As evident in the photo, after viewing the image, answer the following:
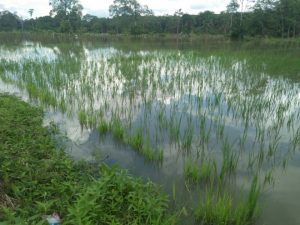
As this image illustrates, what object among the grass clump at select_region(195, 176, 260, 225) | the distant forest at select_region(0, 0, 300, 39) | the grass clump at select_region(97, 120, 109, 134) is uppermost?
the distant forest at select_region(0, 0, 300, 39)

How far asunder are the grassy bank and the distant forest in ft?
130

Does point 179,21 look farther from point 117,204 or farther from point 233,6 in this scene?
point 117,204

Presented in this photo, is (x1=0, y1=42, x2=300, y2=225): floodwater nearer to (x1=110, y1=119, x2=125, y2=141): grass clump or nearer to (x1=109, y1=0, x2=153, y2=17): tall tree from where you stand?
(x1=110, y1=119, x2=125, y2=141): grass clump

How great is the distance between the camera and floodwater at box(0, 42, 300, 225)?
149 inches

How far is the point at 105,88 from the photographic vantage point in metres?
8.67

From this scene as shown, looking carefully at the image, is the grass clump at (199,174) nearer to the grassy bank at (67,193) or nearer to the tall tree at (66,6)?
the grassy bank at (67,193)

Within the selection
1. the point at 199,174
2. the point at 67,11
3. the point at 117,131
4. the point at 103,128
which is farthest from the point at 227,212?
the point at 67,11

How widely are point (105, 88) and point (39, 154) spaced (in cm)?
480

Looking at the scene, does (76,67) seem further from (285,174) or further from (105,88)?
(285,174)

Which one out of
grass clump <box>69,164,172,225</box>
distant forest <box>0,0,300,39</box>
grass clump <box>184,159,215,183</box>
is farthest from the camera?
distant forest <box>0,0,300,39</box>

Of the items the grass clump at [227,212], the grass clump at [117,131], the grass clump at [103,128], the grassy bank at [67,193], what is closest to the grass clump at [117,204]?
the grassy bank at [67,193]

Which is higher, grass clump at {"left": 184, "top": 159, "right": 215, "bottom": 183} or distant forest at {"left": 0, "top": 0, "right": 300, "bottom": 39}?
distant forest at {"left": 0, "top": 0, "right": 300, "bottom": 39}

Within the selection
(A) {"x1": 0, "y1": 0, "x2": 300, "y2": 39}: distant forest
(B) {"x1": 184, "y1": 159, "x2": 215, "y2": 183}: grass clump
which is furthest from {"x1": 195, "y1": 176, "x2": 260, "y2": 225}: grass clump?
(A) {"x1": 0, "y1": 0, "x2": 300, "y2": 39}: distant forest

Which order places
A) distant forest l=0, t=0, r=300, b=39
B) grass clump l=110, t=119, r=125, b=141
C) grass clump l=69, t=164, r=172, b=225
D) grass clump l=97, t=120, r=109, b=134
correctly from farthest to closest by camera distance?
distant forest l=0, t=0, r=300, b=39, grass clump l=97, t=120, r=109, b=134, grass clump l=110, t=119, r=125, b=141, grass clump l=69, t=164, r=172, b=225
